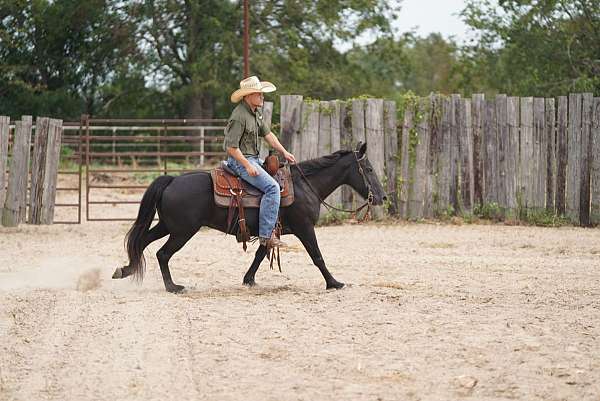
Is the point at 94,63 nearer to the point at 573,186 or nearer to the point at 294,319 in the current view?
the point at 573,186

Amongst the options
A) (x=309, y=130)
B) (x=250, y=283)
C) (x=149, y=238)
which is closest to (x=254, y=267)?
(x=250, y=283)

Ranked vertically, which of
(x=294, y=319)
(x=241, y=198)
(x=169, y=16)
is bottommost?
(x=294, y=319)

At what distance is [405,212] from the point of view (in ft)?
51.9

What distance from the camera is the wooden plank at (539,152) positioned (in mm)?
15531

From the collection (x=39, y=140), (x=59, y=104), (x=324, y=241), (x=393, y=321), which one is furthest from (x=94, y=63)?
(x=393, y=321)

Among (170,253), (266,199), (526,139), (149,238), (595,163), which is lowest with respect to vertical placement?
(170,253)

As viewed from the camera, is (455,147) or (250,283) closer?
(250,283)

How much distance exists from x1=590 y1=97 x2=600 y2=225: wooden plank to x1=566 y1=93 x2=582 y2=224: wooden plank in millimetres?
212

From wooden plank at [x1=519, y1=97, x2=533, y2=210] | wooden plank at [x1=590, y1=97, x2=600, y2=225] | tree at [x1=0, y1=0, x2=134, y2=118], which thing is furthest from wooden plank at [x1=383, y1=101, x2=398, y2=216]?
tree at [x1=0, y1=0, x2=134, y2=118]

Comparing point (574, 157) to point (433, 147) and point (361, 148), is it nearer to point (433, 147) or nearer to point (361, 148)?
point (433, 147)

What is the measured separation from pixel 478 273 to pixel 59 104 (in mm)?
27117

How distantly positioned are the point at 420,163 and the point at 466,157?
2.42 feet

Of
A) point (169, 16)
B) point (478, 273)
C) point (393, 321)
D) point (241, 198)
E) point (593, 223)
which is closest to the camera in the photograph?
point (393, 321)

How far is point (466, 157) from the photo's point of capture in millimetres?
15641
